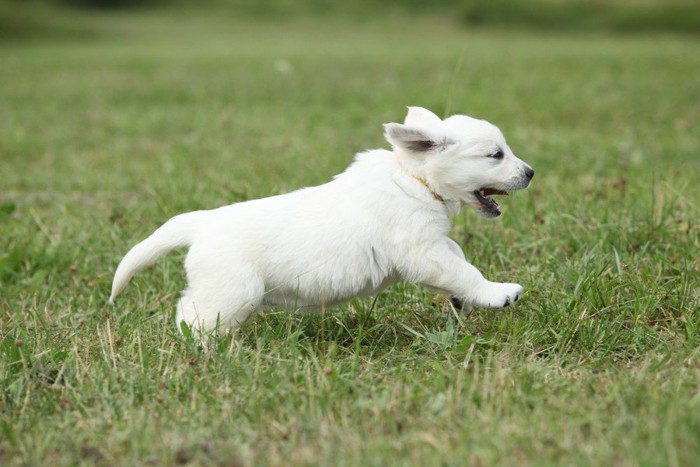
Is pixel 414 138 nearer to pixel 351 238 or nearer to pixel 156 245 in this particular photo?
pixel 351 238

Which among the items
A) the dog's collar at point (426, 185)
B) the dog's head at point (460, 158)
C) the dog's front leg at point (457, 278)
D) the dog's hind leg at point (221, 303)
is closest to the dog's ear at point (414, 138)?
the dog's head at point (460, 158)

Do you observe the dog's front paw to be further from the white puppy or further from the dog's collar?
the dog's collar

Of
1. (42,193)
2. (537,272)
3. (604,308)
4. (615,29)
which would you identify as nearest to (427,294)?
(537,272)

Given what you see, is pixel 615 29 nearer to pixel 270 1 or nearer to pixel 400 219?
pixel 270 1

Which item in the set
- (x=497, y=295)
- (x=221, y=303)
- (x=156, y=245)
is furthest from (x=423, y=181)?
(x=156, y=245)

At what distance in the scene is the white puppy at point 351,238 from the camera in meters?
3.20

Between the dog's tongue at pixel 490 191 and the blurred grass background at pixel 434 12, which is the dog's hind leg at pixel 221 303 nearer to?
the dog's tongue at pixel 490 191

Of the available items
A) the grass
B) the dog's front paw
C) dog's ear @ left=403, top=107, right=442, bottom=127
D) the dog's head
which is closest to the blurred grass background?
the grass

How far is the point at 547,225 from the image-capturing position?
14.7 ft

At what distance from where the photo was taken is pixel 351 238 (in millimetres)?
3234

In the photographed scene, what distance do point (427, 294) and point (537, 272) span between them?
496 mm

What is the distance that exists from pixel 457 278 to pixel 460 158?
1.56 ft

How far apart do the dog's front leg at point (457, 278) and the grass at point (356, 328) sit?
0.45ft

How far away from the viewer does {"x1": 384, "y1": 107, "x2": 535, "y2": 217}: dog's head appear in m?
3.35
